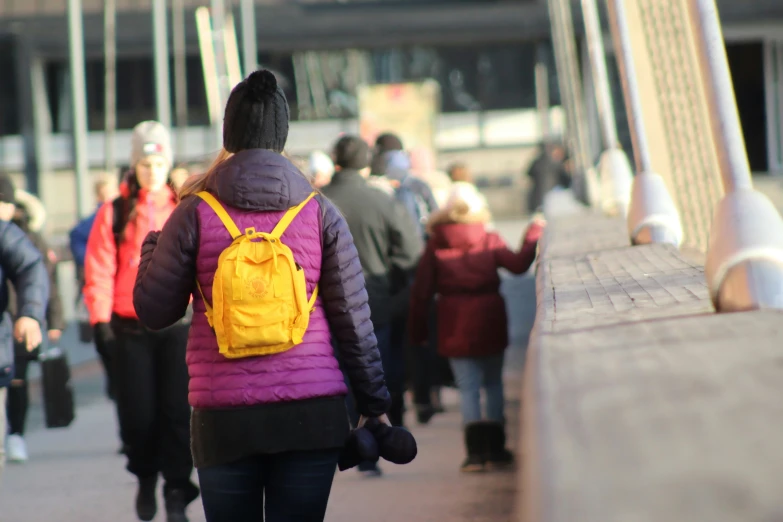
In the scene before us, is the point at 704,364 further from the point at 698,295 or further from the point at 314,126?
the point at 314,126

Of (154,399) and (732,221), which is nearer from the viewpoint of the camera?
(732,221)

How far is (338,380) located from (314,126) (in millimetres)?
34376

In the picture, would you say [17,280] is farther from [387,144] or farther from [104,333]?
[387,144]

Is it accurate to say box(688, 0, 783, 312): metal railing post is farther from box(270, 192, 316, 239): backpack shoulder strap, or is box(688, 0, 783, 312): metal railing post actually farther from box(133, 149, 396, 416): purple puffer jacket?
box(270, 192, 316, 239): backpack shoulder strap

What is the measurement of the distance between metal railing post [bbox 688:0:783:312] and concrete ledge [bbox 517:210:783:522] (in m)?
0.38

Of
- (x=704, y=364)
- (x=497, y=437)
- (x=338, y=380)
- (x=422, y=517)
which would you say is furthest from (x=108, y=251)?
(x=704, y=364)

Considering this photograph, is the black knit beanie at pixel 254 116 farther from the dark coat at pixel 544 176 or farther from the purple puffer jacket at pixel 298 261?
the dark coat at pixel 544 176

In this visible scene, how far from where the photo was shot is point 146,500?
688cm

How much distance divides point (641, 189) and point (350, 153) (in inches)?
71.1

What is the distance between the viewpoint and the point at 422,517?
6926mm

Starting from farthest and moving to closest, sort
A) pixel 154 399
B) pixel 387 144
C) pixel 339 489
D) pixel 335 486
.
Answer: pixel 387 144 → pixel 335 486 → pixel 339 489 → pixel 154 399

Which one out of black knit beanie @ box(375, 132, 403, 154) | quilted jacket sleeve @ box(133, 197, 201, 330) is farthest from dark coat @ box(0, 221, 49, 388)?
black knit beanie @ box(375, 132, 403, 154)

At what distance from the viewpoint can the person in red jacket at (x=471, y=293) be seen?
28.6 ft

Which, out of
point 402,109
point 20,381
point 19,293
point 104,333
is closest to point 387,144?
point 20,381
